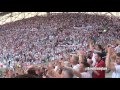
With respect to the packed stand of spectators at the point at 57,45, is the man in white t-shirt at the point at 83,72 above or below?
below

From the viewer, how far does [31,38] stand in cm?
625

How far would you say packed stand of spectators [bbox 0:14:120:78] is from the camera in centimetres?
611

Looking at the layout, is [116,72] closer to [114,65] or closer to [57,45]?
[114,65]

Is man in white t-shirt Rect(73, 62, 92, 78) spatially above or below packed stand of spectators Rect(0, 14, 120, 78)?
below

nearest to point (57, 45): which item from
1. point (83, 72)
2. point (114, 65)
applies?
point (83, 72)

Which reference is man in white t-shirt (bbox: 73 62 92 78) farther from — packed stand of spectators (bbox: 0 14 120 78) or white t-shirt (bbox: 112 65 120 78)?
white t-shirt (bbox: 112 65 120 78)

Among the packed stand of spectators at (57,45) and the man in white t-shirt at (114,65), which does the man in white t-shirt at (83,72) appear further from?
the man in white t-shirt at (114,65)

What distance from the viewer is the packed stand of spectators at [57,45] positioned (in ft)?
20.0

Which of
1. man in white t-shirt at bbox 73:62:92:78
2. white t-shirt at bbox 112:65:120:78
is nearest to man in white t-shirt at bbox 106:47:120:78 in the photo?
white t-shirt at bbox 112:65:120:78

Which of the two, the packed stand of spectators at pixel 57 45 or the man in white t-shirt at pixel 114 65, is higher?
the packed stand of spectators at pixel 57 45

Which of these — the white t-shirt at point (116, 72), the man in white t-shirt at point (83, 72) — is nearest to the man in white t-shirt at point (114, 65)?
the white t-shirt at point (116, 72)

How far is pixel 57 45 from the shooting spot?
20.4ft

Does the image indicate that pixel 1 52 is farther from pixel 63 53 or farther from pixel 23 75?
pixel 63 53

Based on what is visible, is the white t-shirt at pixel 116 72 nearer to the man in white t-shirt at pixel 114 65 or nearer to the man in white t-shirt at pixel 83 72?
the man in white t-shirt at pixel 114 65
